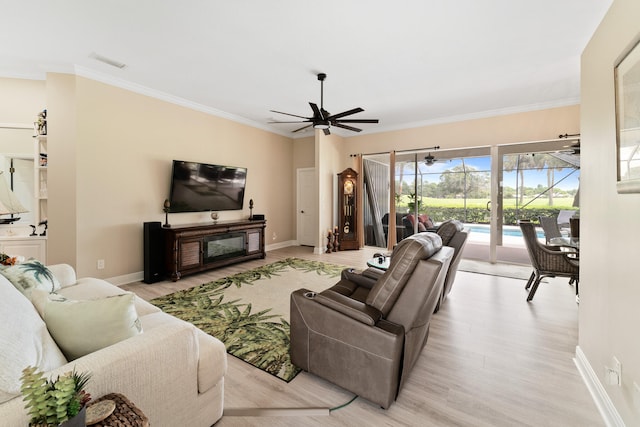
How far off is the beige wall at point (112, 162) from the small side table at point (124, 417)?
11.9 ft

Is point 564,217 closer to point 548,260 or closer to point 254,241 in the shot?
point 548,260

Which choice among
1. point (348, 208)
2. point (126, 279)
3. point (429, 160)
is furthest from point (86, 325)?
point (429, 160)

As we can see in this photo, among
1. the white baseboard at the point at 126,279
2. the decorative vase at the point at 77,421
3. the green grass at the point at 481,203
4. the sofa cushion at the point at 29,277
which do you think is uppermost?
the green grass at the point at 481,203

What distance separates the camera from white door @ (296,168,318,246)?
7062mm

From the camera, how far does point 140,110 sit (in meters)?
4.21

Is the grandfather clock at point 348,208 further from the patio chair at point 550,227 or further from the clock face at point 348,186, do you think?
the patio chair at point 550,227

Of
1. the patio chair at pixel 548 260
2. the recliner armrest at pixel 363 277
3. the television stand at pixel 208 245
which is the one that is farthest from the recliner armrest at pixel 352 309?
the television stand at pixel 208 245

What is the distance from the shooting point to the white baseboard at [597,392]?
5.14 feet

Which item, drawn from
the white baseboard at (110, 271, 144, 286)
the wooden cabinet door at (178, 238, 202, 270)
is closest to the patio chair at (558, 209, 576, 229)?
the wooden cabinet door at (178, 238, 202, 270)

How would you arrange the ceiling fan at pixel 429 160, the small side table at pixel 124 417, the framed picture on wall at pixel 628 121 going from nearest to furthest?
the small side table at pixel 124 417, the framed picture on wall at pixel 628 121, the ceiling fan at pixel 429 160

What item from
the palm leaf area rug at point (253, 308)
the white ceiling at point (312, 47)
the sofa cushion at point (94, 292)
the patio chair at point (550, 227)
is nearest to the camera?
the sofa cushion at point (94, 292)

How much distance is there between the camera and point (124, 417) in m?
0.89

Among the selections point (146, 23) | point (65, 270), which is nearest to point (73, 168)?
point (65, 270)

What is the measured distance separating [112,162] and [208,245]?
1788 mm
